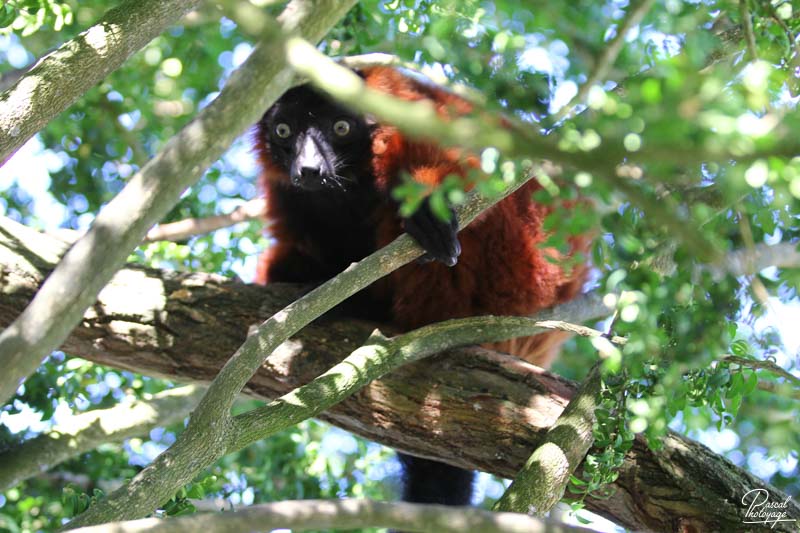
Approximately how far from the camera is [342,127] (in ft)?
17.0

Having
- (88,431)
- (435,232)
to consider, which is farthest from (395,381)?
(88,431)

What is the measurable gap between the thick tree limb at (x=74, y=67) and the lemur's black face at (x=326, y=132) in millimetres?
1747

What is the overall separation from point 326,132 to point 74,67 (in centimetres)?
208

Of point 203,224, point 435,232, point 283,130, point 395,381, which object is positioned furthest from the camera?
point 203,224

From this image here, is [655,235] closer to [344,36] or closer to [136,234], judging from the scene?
[136,234]

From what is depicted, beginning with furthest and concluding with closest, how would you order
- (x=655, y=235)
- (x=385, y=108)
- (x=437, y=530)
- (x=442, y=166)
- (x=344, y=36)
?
(x=344, y=36)
(x=442, y=166)
(x=655, y=235)
(x=437, y=530)
(x=385, y=108)

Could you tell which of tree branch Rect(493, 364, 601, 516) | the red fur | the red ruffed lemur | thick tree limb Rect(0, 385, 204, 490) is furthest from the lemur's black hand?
thick tree limb Rect(0, 385, 204, 490)

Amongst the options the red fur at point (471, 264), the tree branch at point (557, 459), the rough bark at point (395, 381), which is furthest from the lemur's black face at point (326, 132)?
the tree branch at point (557, 459)

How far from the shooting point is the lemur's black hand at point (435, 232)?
3870 mm

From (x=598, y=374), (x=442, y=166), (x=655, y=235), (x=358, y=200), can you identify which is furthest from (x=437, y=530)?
(x=358, y=200)

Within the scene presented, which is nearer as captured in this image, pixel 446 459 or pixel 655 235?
pixel 655 235

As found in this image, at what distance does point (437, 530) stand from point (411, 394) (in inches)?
82.3

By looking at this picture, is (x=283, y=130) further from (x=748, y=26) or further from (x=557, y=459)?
(x=748, y=26)

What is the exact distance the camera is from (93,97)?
5902 mm
